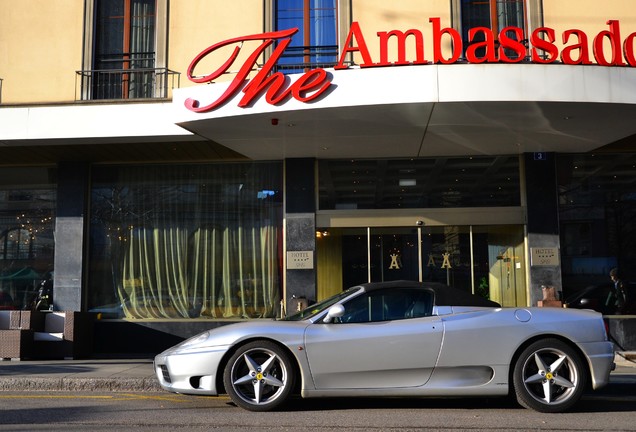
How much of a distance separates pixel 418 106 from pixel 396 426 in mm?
5065

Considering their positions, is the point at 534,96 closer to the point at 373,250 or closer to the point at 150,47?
the point at 373,250

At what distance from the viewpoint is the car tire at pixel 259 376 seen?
684 cm

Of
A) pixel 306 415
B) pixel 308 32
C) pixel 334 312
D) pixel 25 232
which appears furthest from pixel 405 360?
pixel 25 232

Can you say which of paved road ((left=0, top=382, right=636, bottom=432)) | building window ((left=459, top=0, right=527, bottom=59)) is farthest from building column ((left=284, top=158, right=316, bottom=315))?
paved road ((left=0, top=382, right=636, bottom=432))

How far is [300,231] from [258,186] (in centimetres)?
130

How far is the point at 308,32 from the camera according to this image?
518 inches

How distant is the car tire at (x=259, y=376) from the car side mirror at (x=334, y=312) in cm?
53

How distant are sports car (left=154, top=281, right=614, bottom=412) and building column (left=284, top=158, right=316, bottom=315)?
6.01 metres

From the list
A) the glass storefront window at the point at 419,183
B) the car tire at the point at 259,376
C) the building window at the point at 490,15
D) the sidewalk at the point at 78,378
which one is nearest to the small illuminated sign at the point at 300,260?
the glass storefront window at the point at 419,183

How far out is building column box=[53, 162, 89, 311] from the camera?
43.6ft

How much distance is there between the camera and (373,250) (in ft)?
43.9

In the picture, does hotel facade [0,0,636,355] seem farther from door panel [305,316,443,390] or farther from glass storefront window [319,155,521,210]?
door panel [305,316,443,390]

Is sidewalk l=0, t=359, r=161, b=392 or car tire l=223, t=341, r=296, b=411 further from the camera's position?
sidewalk l=0, t=359, r=161, b=392

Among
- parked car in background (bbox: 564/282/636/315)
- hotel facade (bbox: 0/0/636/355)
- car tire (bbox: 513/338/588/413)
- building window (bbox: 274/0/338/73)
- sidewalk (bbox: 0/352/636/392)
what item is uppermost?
building window (bbox: 274/0/338/73)
